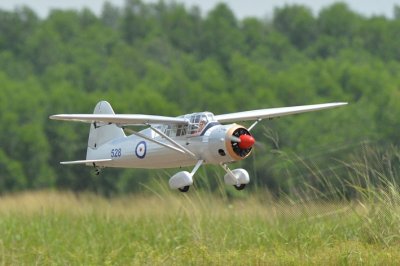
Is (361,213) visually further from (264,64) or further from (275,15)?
(275,15)

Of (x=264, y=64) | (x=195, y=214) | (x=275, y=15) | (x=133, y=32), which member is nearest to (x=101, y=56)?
(x=264, y=64)

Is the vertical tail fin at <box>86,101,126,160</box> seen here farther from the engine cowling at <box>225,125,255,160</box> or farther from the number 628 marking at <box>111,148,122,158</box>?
the engine cowling at <box>225,125,255,160</box>

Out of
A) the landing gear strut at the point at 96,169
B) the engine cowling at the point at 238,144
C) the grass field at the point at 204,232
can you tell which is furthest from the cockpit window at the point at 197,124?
the grass field at the point at 204,232

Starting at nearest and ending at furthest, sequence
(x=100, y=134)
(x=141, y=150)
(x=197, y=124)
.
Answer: (x=141, y=150) → (x=197, y=124) → (x=100, y=134)

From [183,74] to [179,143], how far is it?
75.2 m

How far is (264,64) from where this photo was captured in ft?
355

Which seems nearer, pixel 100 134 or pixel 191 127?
pixel 191 127

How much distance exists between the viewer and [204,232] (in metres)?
18.3

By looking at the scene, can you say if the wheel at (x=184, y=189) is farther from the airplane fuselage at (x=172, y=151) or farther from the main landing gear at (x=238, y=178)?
the main landing gear at (x=238, y=178)

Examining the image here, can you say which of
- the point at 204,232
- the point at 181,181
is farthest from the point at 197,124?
the point at 204,232

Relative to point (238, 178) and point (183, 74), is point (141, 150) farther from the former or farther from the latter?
point (183, 74)

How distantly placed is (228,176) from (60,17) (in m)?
134

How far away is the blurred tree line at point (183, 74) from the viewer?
53.6 metres

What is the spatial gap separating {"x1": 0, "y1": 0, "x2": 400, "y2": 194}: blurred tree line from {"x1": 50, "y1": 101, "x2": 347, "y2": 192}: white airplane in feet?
6.08
